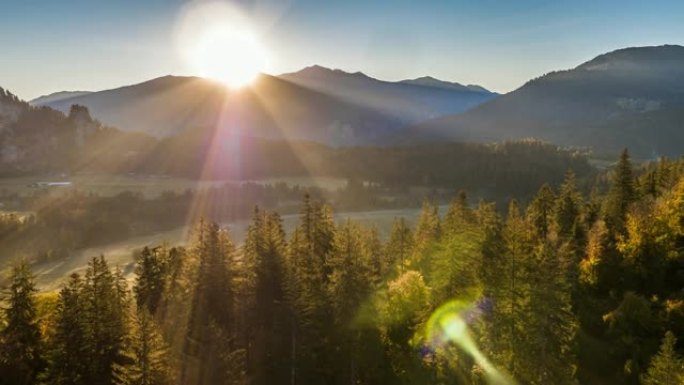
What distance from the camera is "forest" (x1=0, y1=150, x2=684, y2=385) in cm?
3578

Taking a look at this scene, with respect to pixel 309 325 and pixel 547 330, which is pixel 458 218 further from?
pixel 547 330

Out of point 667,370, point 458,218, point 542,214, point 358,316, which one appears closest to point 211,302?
point 358,316

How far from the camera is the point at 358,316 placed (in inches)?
1672

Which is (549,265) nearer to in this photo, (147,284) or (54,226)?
(147,284)

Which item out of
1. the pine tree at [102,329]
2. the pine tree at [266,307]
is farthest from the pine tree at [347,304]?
the pine tree at [102,329]

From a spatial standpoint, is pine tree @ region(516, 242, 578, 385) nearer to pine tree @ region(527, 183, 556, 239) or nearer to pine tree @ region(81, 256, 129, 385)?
pine tree @ region(81, 256, 129, 385)

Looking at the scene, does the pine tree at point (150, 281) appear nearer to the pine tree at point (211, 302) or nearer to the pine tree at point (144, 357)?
the pine tree at point (211, 302)

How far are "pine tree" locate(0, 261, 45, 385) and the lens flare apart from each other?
100ft

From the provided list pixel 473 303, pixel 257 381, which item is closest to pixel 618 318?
pixel 473 303

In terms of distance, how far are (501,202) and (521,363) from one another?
164654mm

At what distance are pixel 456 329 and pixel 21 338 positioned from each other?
3384 cm

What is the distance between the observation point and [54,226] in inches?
6442

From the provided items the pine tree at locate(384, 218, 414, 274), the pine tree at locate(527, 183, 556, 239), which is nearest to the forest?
the pine tree at locate(527, 183, 556, 239)

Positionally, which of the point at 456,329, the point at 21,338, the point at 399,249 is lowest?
the point at 456,329
